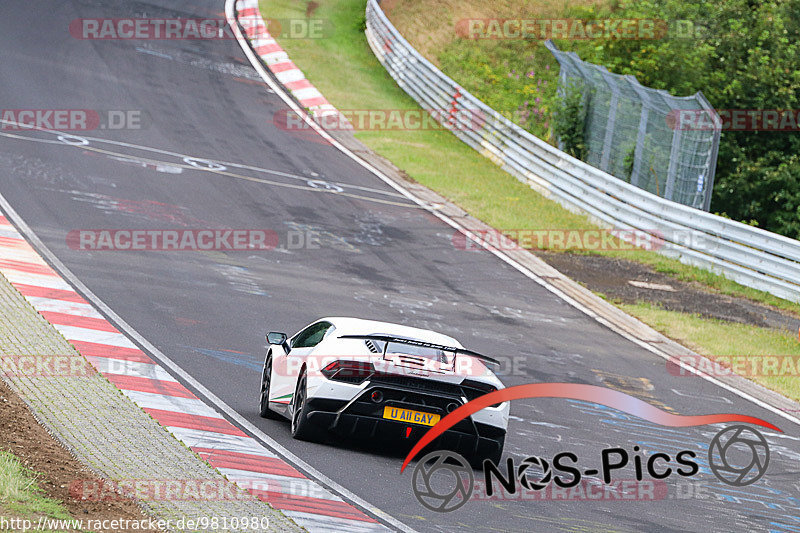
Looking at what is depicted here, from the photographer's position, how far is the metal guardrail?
18781mm

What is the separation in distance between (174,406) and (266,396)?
0.92m

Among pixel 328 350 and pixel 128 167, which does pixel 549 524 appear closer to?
pixel 328 350

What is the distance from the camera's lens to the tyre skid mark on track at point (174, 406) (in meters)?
7.82

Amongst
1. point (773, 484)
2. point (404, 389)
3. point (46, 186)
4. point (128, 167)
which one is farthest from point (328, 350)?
point (128, 167)

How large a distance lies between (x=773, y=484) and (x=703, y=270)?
9810 millimetres
